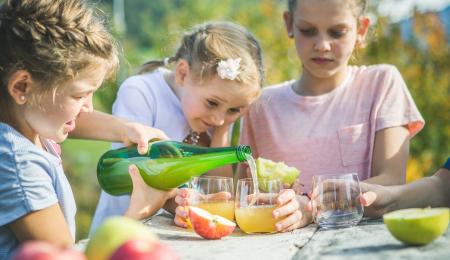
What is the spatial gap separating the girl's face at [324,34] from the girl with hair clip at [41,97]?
121 centimetres

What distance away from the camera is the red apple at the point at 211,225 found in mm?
2223

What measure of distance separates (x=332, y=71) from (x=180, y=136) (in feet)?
2.74

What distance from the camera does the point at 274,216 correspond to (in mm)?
2334

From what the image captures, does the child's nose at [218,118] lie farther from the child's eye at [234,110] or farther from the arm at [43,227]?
the arm at [43,227]

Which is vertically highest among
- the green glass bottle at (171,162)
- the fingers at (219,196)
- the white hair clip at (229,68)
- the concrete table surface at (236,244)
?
the white hair clip at (229,68)

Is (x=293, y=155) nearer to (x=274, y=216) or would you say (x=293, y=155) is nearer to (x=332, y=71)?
(x=332, y=71)

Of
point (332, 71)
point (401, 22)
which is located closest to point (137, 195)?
point (332, 71)

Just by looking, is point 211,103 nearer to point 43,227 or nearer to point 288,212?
point 288,212

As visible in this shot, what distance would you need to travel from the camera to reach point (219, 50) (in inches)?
131

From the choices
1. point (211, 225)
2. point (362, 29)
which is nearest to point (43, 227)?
point (211, 225)

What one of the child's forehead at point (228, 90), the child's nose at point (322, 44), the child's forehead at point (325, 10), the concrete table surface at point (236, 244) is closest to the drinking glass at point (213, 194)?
the concrete table surface at point (236, 244)

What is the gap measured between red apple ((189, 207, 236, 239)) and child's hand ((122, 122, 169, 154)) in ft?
1.64

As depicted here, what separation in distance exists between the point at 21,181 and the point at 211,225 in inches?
24.4

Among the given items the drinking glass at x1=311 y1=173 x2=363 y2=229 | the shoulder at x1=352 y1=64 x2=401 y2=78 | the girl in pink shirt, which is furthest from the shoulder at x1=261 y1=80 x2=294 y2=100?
the drinking glass at x1=311 y1=173 x2=363 y2=229
